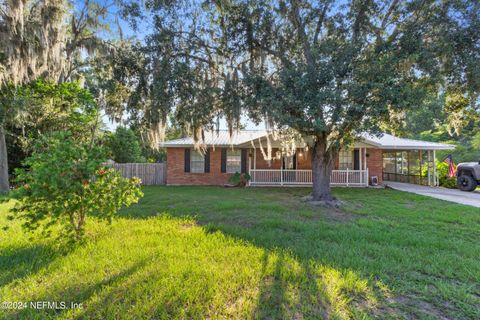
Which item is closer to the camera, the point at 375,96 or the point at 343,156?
the point at 375,96

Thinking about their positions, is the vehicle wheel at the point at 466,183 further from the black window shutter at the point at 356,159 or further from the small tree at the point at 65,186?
the small tree at the point at 65,186

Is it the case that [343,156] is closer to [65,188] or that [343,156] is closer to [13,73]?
[65,188]

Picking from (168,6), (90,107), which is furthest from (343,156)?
(90,107)

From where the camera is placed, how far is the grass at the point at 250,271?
217 centimetres

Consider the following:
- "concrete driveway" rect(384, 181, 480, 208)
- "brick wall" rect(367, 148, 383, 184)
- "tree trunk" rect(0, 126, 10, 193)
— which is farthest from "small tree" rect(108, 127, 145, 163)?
"concrete driveway" rect(384, 181, 480, 208)

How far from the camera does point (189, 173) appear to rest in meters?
13.0

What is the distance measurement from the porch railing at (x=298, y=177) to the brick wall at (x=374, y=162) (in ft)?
3.24

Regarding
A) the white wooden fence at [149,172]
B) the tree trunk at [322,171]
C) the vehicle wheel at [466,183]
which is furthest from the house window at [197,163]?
the vehicle wheel at [466,183]

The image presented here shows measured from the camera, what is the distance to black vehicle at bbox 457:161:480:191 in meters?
10.6

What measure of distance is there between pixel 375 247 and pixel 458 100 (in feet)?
25.5

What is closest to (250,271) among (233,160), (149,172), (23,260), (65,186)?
(65,186)

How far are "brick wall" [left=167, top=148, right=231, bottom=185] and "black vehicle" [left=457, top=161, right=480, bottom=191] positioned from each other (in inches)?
462

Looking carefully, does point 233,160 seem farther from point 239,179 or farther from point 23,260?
point 23,260

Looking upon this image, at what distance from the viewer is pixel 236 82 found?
6.78 metres
